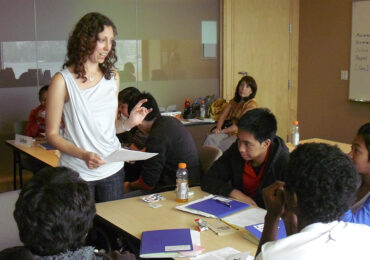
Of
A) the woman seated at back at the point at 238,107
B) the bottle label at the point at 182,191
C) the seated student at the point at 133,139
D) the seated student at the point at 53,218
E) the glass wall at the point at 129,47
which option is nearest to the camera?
the seated student at the point at 53,218

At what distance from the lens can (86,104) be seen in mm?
2580

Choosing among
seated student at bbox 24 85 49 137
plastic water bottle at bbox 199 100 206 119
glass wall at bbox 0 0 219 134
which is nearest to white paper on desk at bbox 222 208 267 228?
seated student at bbox 24 85 49 137

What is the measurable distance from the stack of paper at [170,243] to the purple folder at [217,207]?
0.92 ft

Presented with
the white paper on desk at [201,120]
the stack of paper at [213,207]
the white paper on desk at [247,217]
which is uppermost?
the white paper on desk at [201,120]

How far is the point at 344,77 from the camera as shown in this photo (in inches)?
274

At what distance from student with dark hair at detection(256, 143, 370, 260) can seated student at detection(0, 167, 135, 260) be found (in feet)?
1.81

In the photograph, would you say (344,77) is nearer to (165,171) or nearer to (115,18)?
(115,18)

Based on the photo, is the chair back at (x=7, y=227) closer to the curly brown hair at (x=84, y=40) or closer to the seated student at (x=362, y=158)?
the curly brown hair at (x=84, y=40)

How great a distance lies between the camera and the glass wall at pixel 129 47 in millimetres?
5555

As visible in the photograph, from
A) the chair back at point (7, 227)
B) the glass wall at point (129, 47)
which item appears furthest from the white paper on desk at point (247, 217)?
the glass wall at point (129, 47)

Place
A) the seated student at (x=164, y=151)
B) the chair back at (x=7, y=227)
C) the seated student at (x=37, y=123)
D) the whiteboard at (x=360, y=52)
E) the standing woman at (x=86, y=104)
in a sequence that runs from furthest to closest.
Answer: the whiteboard at (x=360, y=52), the seated student at (x=37, y=123), the seated student at (x=164, y=151), the standing woman at (x=86, y=104), the chair back at (x=7, y=227)

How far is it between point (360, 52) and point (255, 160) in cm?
440

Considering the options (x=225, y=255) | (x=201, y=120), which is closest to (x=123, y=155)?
(x=225, y=255)

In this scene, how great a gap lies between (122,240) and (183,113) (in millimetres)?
3675
